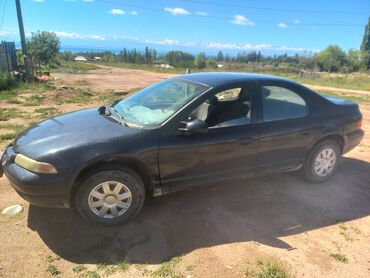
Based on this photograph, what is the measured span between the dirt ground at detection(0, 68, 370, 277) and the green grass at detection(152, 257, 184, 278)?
0.04ft

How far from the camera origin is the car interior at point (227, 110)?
374cm

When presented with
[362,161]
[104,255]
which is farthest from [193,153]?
[362,161]

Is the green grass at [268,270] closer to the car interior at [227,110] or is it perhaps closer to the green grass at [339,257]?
the green grass at [339,257]

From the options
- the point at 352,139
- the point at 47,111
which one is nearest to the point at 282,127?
the point at 352,139

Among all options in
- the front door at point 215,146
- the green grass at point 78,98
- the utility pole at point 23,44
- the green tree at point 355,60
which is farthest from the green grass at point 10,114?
the green tree at point 355,60

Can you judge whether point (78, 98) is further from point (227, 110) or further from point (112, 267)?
point (112, 267)

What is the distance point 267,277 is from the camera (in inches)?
109

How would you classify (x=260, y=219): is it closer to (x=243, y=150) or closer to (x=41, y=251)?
(x=243, y=150)

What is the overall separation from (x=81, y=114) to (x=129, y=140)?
122cm

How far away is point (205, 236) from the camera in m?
3.32

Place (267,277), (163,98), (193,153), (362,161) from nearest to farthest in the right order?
1. (267,277)
2. (193,153)
3. (163,98)
4. (362,161)

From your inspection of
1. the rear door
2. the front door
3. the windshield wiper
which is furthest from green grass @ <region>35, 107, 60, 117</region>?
the rear door

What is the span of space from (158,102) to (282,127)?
5.39ft

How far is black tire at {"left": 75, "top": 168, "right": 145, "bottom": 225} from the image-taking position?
3154 mm
